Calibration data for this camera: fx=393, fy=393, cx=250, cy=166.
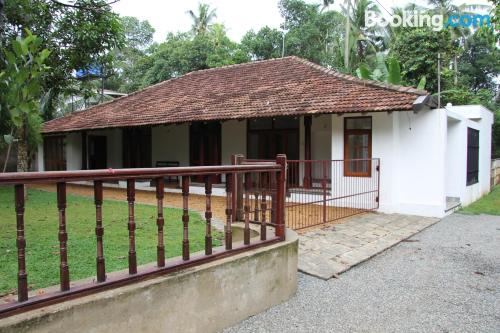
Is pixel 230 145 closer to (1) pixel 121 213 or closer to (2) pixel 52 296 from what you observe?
(1) pixel 121 213

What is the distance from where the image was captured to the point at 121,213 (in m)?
8.56

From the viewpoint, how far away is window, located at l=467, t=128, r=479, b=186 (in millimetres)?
11477

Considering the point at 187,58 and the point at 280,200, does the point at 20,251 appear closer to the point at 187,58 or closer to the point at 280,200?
the point at 280,200

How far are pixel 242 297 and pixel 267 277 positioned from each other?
1.20ft

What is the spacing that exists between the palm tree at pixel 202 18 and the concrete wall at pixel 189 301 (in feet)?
107

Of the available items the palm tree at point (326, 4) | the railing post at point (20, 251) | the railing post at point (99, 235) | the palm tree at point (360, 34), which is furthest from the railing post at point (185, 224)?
the palm tree at point (326, 4)

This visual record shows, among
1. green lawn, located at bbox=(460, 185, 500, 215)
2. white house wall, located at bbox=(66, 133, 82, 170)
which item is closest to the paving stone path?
green lawn, located at bbox=(460, 185, 500, 215)

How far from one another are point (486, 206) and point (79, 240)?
1069cm

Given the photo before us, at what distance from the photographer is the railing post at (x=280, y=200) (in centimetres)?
404

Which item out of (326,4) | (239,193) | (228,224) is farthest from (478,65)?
(228,224)

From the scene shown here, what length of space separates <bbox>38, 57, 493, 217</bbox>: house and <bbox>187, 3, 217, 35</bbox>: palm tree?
1797cm

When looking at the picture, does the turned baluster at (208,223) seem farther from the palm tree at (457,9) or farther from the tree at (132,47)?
the tree at (132,47)

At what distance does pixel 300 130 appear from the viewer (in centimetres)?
1314

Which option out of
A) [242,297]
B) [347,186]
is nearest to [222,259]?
[242,297]
